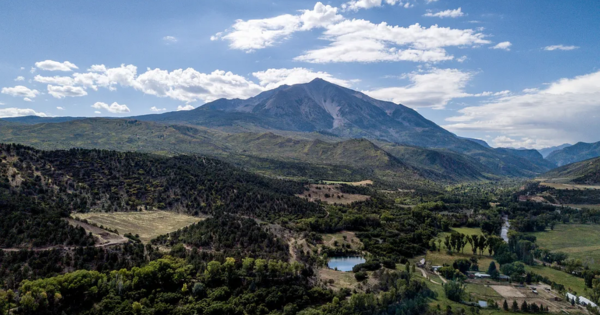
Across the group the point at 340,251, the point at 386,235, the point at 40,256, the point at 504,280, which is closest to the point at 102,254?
the point at 40,256

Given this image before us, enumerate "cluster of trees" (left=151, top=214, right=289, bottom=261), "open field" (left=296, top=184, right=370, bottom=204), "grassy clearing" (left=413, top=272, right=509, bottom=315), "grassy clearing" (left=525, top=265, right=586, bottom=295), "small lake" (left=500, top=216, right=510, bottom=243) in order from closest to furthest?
1. "grassy clearing" (left=413, top=272, right=509, bottom=315)
2. "grassy clearing" (left=525, top=265, right=586, bottom=295)
3. "cluster of trees" (left=151, top=214, right=289, bottom=261)
4. "small lake" (left=500, top=216, right=510, bottom=243)
5. "open field" (left=296, top=184, right=370, bottom=204)

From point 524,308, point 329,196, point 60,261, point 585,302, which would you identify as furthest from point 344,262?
point 329,196

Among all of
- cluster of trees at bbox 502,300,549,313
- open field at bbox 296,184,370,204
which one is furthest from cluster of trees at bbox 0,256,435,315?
open field at bbox 296,184,370,204

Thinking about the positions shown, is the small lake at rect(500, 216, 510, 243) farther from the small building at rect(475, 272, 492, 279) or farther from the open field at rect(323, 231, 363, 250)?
the open field at rect(323, 231, 363, 250)

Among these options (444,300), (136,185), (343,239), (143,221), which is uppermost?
(136,185)

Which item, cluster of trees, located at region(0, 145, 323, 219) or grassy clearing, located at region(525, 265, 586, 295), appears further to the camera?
cluster of trees, located at region(0, 145, 323, 219)

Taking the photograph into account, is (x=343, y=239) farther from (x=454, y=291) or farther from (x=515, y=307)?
(x=515, y=307)

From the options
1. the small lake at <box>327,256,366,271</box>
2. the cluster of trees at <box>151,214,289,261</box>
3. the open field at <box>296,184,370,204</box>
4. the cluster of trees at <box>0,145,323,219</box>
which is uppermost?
the cluster of trees at <box>0,145,323,219</box>
